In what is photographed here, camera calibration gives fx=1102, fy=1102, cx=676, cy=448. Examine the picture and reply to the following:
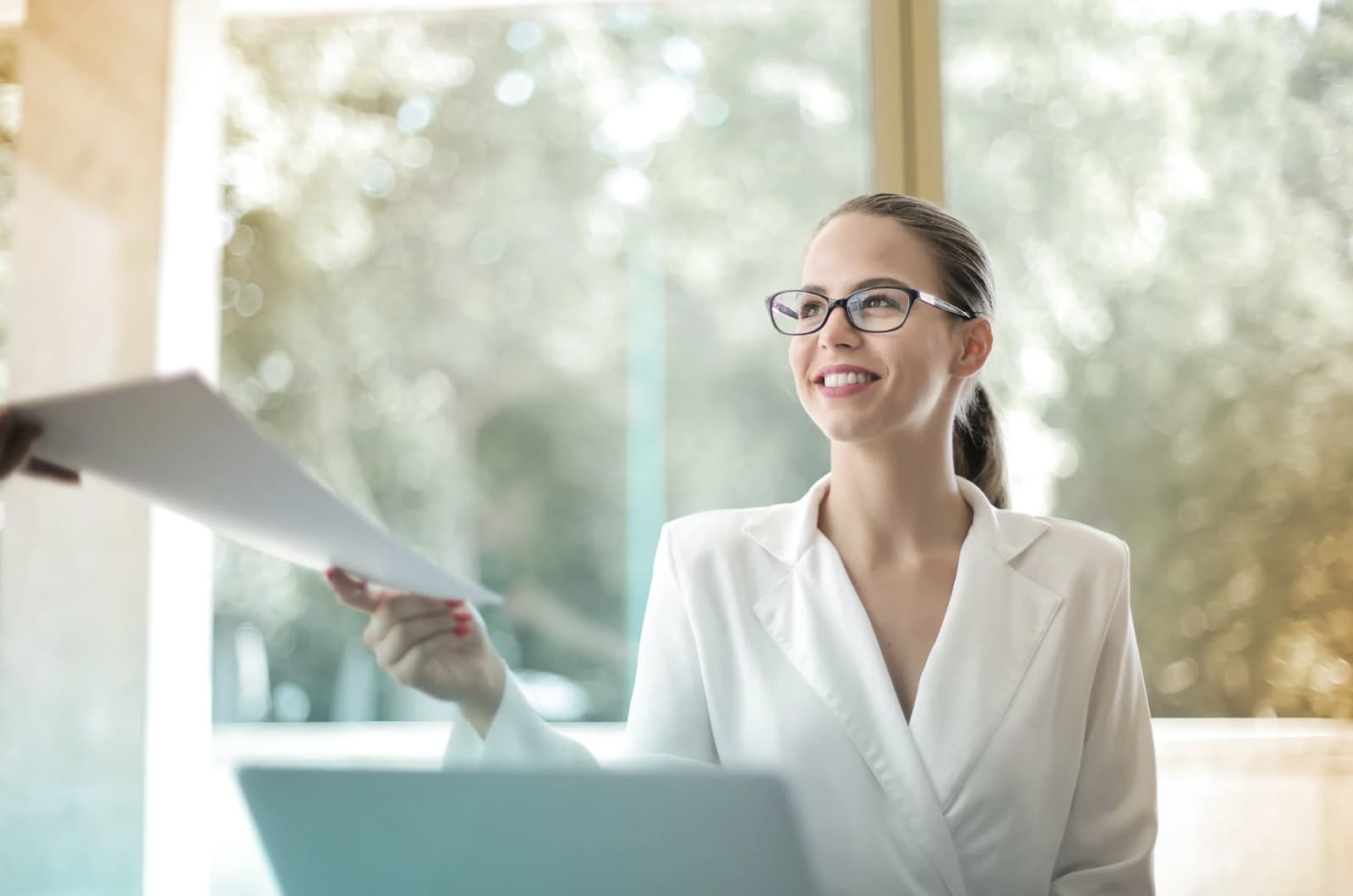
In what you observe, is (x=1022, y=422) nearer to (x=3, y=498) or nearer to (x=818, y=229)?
(x=818, y=229)

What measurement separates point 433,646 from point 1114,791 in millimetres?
837

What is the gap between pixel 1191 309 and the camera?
2.02m

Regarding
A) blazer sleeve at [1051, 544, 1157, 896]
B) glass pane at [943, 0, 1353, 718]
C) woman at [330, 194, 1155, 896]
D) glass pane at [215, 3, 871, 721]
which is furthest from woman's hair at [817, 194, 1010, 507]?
glass pane at [215, 3, 871, 721]

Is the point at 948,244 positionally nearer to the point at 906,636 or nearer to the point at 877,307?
the point at 877,307

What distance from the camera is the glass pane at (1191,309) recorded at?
1.97 meters

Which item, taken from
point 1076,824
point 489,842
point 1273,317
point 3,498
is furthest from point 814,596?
point 3,498

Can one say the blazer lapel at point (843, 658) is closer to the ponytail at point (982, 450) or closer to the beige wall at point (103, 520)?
the ponytail at point (982, 450)

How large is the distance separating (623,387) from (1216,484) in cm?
112

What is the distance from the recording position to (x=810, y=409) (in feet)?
4.46

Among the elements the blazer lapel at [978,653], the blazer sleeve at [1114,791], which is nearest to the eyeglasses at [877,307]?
the blazer lapel at [978,653]

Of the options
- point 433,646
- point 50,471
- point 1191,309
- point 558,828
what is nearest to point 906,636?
point 433,646

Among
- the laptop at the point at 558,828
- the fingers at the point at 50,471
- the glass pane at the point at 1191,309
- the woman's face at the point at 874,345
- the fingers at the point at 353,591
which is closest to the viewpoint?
the laptop at the point at 558,828

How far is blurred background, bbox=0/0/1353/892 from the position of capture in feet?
6.52

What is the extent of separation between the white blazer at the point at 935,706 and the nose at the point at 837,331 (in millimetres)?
229
